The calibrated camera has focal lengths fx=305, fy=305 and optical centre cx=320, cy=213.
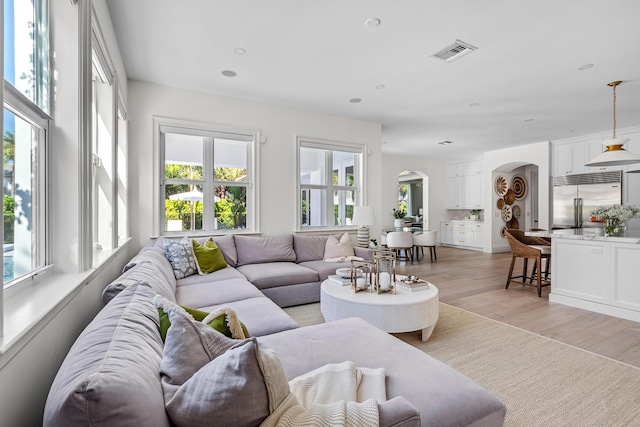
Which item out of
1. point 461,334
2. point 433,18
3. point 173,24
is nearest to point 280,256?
point 461,334

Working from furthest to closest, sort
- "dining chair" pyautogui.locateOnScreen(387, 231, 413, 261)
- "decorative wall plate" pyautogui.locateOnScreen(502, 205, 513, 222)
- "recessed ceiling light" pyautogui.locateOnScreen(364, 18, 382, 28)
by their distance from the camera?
1. "decorative wall plate" pyautogui.locateOnScreen(502, 205, 513, 222)
2. "dining chair" pyautogui.locateOnScreen(387, 231, 413, 261)
3. "recessed ceiling light" pyautogui.locateOnScreen(364, 18, 382, 28)

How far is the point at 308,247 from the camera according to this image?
175 inches

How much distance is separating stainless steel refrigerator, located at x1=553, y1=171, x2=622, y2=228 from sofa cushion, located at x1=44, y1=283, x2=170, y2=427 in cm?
721

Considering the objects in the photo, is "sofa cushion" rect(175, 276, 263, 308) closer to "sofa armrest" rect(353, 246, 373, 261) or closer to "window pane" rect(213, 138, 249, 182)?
"window pane" rect(213, 138, 249, 182)

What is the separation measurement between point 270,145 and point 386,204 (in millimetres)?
4824

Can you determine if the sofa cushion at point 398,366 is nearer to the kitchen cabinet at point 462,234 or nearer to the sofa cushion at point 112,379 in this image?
the sofa cushion at point 112,379

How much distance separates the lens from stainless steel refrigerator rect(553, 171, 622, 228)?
222 inches

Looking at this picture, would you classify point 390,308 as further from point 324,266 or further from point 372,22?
point 372,22

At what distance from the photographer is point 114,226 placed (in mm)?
2672

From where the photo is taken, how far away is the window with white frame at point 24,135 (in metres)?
1.21

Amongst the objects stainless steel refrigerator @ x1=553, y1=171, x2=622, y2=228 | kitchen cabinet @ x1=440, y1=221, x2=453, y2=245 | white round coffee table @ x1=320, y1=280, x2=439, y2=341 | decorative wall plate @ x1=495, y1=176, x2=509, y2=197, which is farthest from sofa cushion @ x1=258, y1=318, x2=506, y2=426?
kitchen cabinet @ x1=440, y1=221, x2=453, y2=245

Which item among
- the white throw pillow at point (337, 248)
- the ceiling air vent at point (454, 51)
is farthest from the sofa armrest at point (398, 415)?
the white throw pillow at point (337, 248)

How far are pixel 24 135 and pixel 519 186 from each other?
9782 mm

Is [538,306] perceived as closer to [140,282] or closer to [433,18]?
[433,18]
